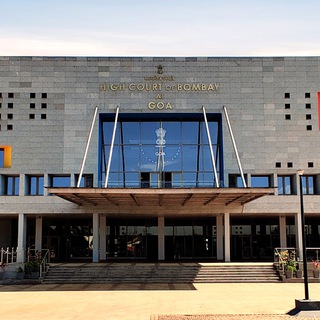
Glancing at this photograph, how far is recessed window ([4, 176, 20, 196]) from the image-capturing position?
131 feet

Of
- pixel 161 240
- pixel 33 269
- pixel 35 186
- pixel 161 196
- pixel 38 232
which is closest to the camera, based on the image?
pixel 33 269

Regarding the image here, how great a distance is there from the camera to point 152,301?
76.7ft

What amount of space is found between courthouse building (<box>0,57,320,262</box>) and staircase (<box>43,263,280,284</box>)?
489 cm

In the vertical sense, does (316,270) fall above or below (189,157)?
below

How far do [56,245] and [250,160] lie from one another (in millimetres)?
18462

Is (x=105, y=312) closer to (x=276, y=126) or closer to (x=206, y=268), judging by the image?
(x=206, y=268)

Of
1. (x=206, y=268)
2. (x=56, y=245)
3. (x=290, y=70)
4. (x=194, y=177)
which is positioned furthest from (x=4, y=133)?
(x=290, y=70)

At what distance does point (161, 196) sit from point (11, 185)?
13.1 meters

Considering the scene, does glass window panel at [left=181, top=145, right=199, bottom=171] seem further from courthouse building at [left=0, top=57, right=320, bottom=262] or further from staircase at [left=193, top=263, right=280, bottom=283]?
staircase at [left=193, top=263, right=280, bottom=283]

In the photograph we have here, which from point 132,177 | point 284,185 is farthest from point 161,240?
point 284,185

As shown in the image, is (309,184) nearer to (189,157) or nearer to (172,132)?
(189,157)

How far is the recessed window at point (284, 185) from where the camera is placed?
1572 inches

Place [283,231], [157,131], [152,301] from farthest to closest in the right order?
[283,231], [157,131], [152,301]

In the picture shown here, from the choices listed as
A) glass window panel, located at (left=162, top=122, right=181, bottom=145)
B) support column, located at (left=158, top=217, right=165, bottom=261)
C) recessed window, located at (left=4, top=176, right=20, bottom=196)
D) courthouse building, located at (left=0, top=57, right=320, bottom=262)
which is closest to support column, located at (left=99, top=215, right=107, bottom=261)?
courthouse building, located at (left=0, top=57, right=320, bottom=262)
